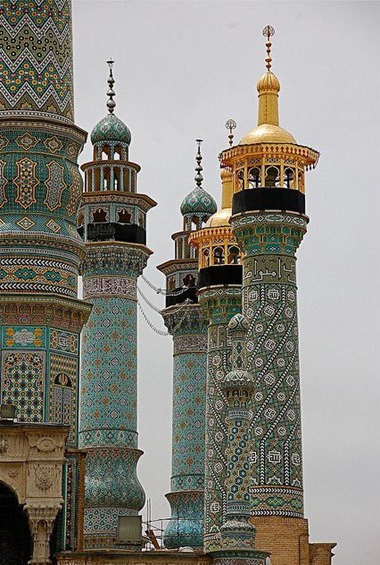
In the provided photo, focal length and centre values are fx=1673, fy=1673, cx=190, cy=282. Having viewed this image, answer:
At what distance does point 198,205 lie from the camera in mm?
37250

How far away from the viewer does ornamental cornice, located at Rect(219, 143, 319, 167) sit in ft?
94.7

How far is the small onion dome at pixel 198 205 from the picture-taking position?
3719 centimetres

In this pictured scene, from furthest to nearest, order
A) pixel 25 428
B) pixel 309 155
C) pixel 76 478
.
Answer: pixel 309 155
pixel 76 478
pixel 25 428

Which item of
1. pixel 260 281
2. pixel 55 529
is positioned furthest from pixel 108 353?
pixel 55 529

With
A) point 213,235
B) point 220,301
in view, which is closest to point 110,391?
point 220,301

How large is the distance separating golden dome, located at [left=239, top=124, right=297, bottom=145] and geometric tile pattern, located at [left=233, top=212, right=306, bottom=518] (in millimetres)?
1438

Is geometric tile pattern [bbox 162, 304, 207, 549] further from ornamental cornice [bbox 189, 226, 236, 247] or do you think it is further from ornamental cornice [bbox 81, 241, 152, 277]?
ornamental cornice [bbox 81, 241, 152, 277]

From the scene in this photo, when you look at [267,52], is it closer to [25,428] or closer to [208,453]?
[208,453]

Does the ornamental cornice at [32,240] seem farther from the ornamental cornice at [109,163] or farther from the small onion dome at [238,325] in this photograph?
the ornamental cornice at [109,163]

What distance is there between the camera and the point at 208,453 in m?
30.9

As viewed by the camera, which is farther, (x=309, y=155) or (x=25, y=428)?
(x=309, y=155)

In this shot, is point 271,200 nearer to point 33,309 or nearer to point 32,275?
point 32,275

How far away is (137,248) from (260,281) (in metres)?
4.89

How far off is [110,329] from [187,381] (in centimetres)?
428
